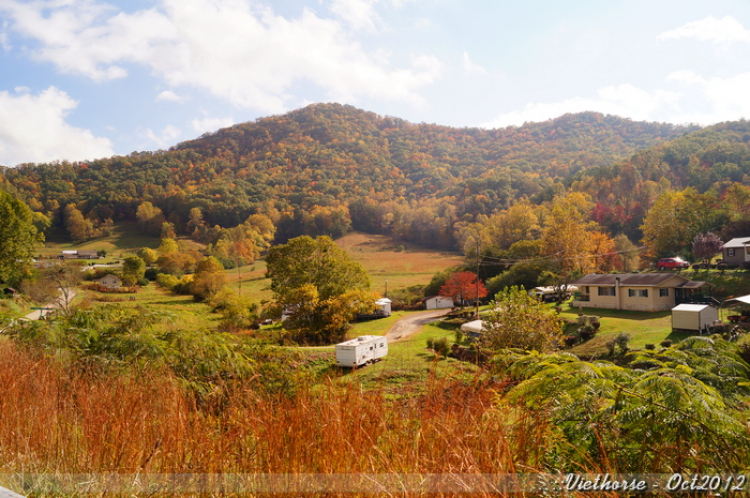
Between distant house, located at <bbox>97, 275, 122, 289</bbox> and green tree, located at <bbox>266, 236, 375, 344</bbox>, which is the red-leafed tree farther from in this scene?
distant house, located at <bbox>97, 275, 122, 289</bbox>

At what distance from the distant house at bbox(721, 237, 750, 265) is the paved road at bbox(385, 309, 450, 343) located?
25534 millimetres

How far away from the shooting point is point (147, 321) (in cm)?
724

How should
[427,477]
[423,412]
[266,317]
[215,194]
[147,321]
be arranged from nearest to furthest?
[427,477] < [423,412] < [147,321] < [266,317] < [215,194]

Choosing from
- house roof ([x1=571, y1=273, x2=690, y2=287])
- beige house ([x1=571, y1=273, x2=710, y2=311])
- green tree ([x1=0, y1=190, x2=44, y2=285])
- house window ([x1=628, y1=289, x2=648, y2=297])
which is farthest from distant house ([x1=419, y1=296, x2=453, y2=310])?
green tree ([x1=0, y1=190, x2=44, y2=285])

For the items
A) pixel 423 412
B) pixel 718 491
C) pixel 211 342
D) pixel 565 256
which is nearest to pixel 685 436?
pixel 718 491

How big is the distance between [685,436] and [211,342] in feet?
18.1

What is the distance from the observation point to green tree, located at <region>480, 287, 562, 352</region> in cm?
1770

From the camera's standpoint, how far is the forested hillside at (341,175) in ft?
324

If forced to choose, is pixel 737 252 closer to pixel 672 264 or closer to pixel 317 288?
pixel 672 264

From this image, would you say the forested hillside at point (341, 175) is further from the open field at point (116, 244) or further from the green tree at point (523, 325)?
the green tree at point (523, 325)

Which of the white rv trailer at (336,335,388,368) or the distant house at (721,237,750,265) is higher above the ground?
the distant house at (721,237,750,265)

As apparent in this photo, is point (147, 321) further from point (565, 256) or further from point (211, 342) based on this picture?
point (565, 256)

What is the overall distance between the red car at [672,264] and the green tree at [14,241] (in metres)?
57.6

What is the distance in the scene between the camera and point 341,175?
143 metres
